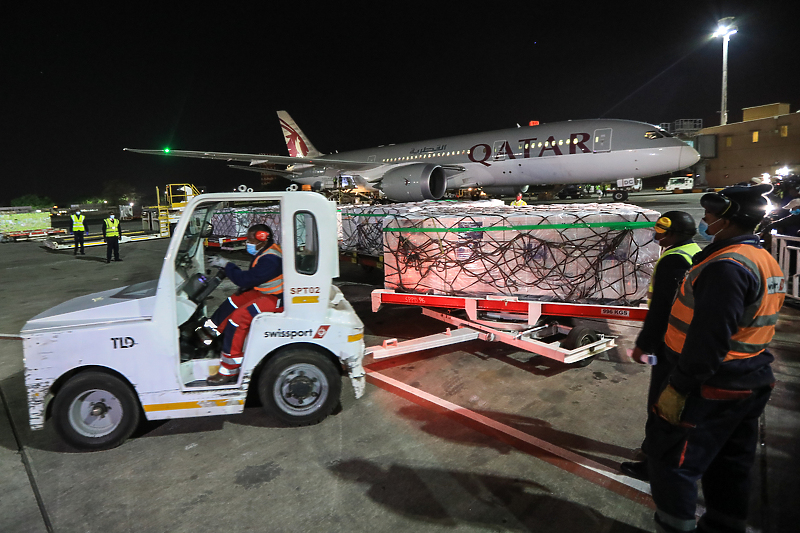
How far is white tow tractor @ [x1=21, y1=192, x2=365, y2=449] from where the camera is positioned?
364 centimetres

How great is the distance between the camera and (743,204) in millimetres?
2428

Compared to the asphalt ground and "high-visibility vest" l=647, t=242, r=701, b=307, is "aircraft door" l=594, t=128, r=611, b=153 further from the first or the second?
"high-visibility vest" l=647, t=242, r=701, b=307

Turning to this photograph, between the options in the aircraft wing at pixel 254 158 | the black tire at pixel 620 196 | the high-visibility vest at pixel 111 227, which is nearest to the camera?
the high-visibility vest at pixel 111 227

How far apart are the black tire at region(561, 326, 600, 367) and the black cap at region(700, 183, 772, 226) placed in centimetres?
293

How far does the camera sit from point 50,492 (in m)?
3.32

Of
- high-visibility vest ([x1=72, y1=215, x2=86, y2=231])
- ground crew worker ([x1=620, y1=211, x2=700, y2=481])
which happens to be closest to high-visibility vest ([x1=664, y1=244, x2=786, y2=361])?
ground crew worker ([x1=620, y1=211, x2=700, y2=481])

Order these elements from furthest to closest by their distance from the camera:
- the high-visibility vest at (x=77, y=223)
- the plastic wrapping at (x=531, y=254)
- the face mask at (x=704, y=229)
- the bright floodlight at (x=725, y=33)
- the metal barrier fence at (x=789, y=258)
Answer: the bright floodlight at (x=725, y=33) < the high-visibility vest at (x=77, y=223) < the metal barrier fence at (x=789, y=258) < the plastic wrapping at (x=531, y=254) < the face mask at (x=704, y=229)

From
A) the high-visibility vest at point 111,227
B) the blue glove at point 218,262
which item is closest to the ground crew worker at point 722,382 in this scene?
the blue glove at point 218,262

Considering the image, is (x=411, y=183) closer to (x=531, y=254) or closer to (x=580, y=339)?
(x=531, y=254)

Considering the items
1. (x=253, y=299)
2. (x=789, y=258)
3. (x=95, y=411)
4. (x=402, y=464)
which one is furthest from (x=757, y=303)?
(x=789, y=258)

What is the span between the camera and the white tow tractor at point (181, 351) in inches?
143

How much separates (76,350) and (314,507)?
90.6 inches

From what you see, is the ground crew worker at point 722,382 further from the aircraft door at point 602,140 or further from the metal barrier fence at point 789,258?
the aircraft door at point 602,140

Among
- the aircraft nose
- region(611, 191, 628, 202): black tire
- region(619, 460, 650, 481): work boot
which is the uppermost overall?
the aircraft nose
